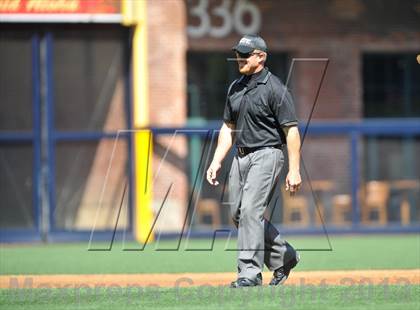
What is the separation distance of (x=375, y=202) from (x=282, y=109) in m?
9.54

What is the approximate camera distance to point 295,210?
712 inches

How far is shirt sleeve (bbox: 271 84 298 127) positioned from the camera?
30.6ft

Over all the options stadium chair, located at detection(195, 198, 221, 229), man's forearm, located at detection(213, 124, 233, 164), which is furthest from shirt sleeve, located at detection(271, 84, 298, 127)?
stadium chair, located at detection(195, 198, 221, 229)

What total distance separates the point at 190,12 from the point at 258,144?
418 inches

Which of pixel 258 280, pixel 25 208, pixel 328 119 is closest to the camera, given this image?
pixel 258 280

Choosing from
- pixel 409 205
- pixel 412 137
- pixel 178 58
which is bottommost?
pixel 409 205

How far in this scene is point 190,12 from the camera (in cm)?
1975

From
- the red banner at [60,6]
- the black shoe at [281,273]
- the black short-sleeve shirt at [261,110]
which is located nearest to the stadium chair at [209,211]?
the red banner at [60,6]

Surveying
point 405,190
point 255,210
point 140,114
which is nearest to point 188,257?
point 140,114

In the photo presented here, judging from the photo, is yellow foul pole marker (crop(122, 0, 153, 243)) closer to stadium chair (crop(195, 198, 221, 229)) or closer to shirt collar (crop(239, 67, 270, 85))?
stadium chair (crop(195, 198, 221, 229))

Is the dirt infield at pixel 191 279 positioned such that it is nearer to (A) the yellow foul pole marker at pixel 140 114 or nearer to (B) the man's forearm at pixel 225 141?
(B) the man's forearm at pixel 225 141

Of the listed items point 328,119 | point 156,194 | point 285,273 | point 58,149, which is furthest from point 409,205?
point 285,273

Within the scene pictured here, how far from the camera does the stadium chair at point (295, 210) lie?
17953mm

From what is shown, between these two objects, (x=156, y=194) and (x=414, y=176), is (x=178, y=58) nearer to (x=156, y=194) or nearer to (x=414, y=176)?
(x=156, y=194)
